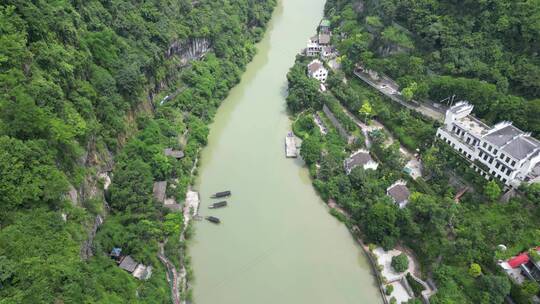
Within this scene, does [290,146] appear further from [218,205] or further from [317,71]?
[317,71]

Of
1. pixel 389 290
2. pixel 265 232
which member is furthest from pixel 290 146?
pixel 389 290

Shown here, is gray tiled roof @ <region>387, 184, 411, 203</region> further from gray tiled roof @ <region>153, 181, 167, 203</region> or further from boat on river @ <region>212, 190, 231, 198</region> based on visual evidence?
gray tiled roof @ <region>153, 181, 167, 203</region>

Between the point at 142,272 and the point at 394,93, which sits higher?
the point at 394,93

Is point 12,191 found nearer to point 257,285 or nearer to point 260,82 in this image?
point 257,285

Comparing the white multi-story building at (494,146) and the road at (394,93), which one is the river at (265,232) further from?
the white multi-story building at (494,146)

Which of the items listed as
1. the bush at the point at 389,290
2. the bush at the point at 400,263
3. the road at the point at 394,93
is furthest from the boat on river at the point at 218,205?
the road at the point at 394,93

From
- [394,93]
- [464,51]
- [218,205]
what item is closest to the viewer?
[218,205]

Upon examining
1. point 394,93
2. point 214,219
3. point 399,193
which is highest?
point 394,93
